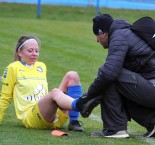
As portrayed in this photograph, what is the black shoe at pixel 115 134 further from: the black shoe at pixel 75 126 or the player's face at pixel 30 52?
the player's face at pixel 30 52

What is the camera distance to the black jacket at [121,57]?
6.29 m

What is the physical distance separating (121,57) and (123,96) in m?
0.49

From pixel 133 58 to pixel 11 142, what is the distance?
1.52 m

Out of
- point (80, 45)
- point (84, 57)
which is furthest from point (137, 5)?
point (84, 57)

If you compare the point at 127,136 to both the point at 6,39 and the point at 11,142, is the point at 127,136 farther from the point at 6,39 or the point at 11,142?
the point at 6,39

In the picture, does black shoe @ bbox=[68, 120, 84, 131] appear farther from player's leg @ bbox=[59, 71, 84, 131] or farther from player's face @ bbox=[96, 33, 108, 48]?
player's face @ bbox=[96, 33, 108, 48]

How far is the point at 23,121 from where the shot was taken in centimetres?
712

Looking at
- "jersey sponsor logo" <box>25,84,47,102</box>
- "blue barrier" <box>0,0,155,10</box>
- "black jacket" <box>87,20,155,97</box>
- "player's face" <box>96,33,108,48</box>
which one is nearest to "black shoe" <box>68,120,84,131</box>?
"jersey sponsor logo" <box>25,84,47,102</box>

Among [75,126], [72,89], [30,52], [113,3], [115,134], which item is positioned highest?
[30,52]

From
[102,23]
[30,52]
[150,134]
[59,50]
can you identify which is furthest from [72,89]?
[59,50]

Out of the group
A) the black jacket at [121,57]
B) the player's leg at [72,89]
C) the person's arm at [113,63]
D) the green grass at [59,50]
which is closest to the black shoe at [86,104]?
the black jacket at [121,57]

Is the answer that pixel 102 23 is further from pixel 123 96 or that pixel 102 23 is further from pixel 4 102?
pixel 4 102

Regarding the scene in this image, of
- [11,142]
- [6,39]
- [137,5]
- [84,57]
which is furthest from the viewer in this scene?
[137,5]

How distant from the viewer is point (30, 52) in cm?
722
